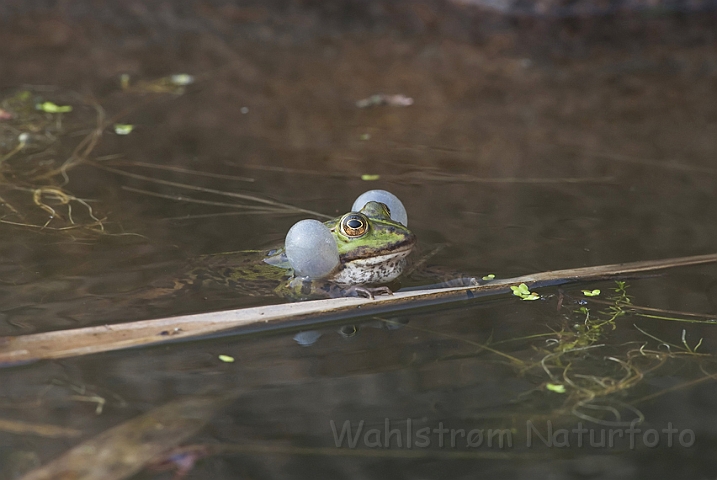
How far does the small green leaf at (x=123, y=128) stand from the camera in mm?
6012

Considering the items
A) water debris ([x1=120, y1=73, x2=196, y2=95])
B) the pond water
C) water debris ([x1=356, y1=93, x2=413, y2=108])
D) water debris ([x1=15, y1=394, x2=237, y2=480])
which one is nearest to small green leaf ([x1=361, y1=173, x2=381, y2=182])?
the pond water

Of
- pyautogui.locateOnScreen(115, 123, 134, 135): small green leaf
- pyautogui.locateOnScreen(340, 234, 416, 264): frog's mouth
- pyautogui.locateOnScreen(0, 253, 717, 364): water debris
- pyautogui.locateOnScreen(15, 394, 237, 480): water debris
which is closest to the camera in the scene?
pyautogui.locateOnScreen(15, 394, 237, 480): water debris

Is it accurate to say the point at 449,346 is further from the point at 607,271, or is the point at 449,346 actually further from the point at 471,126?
the point at 471,126

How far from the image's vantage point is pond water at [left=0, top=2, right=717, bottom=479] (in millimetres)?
2992

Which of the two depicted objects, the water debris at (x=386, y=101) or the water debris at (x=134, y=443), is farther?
the water debris at (x=386, y=101)

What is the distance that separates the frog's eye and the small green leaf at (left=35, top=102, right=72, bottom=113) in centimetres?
342

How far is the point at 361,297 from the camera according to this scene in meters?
3.80

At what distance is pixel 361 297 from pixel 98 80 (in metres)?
4.39

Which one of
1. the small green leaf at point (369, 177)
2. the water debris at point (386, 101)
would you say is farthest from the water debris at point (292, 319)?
the water debris at point (386, 101)

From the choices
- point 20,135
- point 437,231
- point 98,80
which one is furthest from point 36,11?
point 437,231

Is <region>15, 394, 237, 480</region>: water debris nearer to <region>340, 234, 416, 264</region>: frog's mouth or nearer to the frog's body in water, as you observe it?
the frog's body in water

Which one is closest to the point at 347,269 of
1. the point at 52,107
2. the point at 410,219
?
the point at 410,219

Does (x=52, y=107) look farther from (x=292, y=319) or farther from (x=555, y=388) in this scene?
(x=555, y=388)

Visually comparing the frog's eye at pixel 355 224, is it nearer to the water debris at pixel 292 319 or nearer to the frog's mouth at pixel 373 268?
the frog's mouth at pixel 373 268
